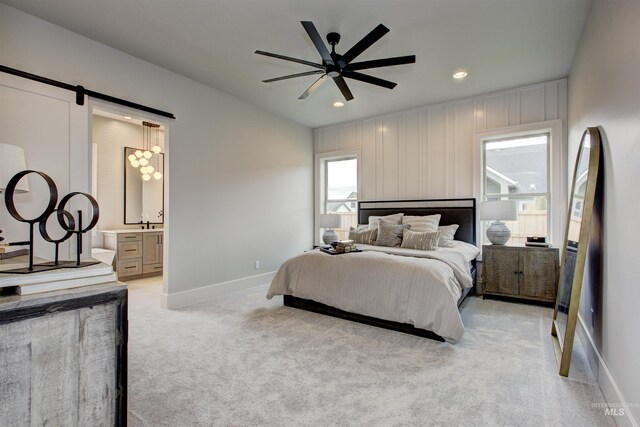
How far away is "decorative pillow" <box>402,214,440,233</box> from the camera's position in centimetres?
447

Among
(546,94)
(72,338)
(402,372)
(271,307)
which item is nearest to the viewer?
(72,338)

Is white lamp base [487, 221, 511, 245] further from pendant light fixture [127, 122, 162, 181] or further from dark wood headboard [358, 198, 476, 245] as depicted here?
pendant light fixture [127, 122, 162, 181]

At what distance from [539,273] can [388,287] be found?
7.17ft

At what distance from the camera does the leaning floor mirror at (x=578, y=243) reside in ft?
7.20

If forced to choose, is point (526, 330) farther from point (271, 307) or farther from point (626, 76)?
point (271, 307)

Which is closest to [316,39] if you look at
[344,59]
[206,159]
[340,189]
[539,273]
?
[344,59]

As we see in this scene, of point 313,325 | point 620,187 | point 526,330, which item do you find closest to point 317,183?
point 313,325

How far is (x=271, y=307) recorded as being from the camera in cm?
380

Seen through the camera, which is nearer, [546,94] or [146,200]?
[546,94]

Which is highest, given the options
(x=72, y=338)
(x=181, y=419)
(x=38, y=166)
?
(x=38, y=166)

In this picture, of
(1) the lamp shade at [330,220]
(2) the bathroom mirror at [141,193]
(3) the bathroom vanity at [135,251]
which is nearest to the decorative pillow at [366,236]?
(1) the lamp shade at [330,220]

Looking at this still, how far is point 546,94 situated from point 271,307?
4.53 meters

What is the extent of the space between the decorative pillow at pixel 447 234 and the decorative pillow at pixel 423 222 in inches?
4.4

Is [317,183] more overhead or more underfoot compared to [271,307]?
more overhead
